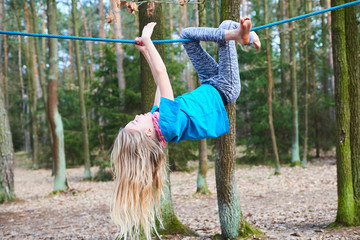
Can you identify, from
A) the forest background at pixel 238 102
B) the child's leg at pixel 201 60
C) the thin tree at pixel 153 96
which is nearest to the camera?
the child's leg at pixel 201 60

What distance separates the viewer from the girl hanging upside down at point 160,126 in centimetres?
282

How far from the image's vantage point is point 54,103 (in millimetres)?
9703

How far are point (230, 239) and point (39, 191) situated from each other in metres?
8.45

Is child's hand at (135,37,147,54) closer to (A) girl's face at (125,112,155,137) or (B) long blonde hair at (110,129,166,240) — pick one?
(A) girl's face at (125,112,155,137)

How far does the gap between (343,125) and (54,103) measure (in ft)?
24.9

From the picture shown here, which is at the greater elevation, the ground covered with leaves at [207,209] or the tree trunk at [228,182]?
the tree trunk at [228,182]

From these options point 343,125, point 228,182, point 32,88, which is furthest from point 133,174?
point 32,88

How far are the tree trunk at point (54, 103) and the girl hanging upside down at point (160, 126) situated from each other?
7102 mm

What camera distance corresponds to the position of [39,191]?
11195mm

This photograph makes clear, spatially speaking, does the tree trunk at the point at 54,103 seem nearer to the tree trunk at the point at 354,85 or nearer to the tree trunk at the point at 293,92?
the tree trunk at the point at 354,85

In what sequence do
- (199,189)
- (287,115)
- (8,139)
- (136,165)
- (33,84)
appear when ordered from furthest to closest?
1. (33,84)
2. (287,115)
3. (199,189)
4. (8,139)
5. (136,165)

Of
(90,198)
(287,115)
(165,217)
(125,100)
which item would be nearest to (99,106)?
(125,100)

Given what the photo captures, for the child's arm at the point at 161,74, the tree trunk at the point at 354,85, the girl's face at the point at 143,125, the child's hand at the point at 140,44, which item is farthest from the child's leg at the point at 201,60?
the tree trunk at the point at 354,85

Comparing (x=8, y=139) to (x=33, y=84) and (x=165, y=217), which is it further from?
(x=33, y=84)
